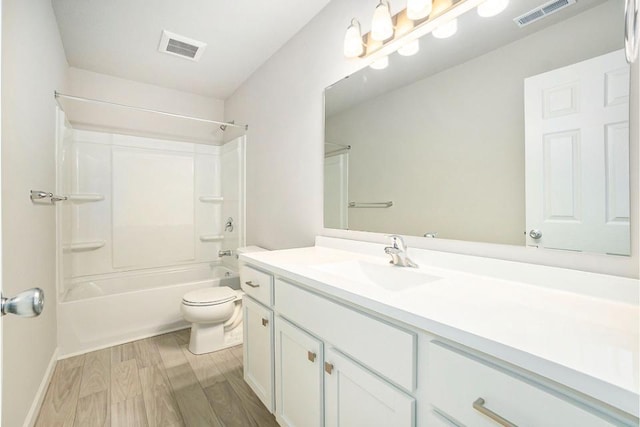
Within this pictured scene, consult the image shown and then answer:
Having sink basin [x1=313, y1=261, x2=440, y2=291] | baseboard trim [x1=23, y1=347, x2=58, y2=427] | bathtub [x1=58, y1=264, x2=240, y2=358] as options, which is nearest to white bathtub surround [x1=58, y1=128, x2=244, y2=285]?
bathtub [x1=58, y1=264, x2=240, y2=358]

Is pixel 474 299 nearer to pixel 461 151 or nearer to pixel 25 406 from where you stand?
pixel 461 151

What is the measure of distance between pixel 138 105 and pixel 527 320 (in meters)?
3.59

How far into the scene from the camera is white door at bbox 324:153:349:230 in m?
1.75

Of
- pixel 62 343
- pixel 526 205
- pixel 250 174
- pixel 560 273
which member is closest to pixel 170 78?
pixel 250 174

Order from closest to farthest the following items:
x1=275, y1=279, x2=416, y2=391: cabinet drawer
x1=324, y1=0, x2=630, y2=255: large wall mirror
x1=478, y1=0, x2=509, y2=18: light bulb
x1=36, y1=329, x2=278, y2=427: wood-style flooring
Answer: x1=275, y1=279, x2=416, y2=391: cabinet drawer
x1=324, y1=0, x2=630, y2=255: large wall mirror
x1=478, y1=0, x2=509, y2=18: light bulb
x1=36, y1=329, x2=278, y2=427: wood-style flooring

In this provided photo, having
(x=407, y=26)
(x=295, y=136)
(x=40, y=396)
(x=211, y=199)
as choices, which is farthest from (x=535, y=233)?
(x=211, y=199)

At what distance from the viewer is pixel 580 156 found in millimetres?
906

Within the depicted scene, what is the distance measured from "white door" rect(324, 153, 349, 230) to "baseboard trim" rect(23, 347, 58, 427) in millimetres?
1779

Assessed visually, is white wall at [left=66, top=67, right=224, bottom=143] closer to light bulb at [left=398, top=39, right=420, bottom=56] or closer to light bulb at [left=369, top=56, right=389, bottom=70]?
light bulb at [left=369, top=56, right=389, bottom=70]

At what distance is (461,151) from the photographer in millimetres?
1217

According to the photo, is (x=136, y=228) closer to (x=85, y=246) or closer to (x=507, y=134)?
(x=85, y=246)

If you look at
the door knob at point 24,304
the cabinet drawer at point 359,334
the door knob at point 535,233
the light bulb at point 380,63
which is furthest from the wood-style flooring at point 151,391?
the light bulb at point 380,63

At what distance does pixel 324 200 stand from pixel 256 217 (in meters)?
1.01

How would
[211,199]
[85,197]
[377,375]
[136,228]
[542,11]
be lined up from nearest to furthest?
[377,375], [542,11], [85,197], [136,228], [211,199]
